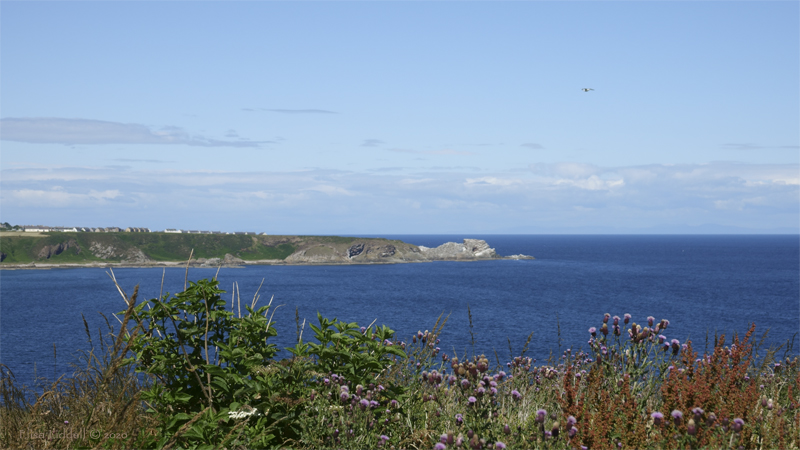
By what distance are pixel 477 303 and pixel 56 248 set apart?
500 ft

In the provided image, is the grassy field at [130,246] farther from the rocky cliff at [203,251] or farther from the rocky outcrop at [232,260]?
the rocky outcrop at [232,260]

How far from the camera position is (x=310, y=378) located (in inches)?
193

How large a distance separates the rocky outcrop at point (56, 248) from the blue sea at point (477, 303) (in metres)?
27.6

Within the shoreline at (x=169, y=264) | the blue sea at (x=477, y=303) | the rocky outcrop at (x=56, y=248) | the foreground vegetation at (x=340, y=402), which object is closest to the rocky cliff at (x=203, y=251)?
the rocky outcrop at (x=56, y=248)

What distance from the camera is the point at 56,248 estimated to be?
16875cm

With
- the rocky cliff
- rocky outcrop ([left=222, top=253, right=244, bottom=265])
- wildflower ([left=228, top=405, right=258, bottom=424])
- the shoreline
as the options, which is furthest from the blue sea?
rocky outcrop ([left=222, top=253, right=244, bottom=265])

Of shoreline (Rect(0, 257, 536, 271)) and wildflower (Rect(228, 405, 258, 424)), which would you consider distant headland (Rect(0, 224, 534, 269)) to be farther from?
wildflower (Rect(228, 405, 258, 424))

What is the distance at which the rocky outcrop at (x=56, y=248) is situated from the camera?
164 metres

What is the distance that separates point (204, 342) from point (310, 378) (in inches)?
42.0

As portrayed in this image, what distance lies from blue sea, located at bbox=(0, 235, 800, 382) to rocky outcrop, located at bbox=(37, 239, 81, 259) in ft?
90.6

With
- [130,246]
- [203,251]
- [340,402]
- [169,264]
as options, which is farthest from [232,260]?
[340,402]

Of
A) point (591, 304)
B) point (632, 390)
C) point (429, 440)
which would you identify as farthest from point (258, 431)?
point (591, 304)

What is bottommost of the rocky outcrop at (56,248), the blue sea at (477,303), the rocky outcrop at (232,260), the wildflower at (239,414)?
the blue sea at (477,303)

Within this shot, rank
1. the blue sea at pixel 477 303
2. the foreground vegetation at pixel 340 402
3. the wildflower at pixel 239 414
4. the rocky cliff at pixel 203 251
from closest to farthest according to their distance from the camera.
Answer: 1. the foreground vegetation at pixel 340 402
2. the wildflower at pixel 239 414
3. the blue sea at pixel 477 303
4. the rocky cliff at pixel 203 251
